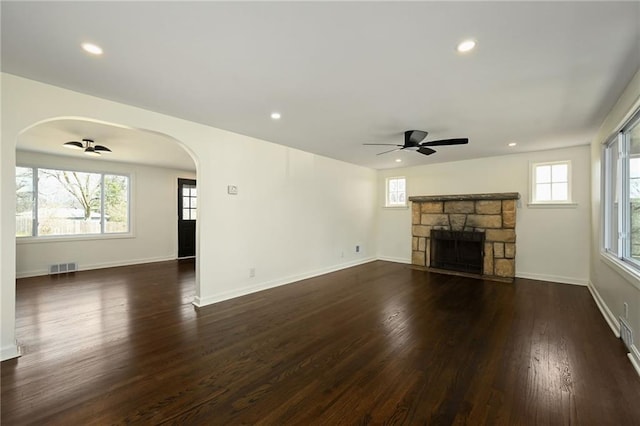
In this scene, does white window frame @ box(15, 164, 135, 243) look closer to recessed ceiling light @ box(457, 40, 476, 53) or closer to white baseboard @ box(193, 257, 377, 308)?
white baseboard @ box(193, 257, 377, 308)

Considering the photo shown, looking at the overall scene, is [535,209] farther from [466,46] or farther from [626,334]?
[466,46]

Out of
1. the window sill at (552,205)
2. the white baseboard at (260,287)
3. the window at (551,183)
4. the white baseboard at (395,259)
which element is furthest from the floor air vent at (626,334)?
the white baseboard at (260,287)

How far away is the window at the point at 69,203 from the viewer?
17.9ft

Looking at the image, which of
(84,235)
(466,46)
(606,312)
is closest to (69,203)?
(84,235)

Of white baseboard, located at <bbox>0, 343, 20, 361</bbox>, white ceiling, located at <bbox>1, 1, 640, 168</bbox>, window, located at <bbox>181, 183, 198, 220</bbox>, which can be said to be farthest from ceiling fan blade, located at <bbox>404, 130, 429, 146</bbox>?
window, located at <bbox>181, 183, 198, 220</bbox>

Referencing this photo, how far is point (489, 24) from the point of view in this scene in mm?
1729

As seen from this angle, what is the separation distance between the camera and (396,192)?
7.24 m

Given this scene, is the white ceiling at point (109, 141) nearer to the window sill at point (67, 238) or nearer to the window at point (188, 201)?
the window at point (188, 201)

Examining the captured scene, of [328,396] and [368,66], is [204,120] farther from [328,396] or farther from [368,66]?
[328,396]

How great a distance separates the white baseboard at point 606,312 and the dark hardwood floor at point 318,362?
Answer: 0.26 ft

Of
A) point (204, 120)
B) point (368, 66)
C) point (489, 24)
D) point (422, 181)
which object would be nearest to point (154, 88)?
point (204, 120)

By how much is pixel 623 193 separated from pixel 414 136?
236 cm

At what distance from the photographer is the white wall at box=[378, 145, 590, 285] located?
4.82 metres

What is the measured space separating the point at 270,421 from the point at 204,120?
3.42 metres
